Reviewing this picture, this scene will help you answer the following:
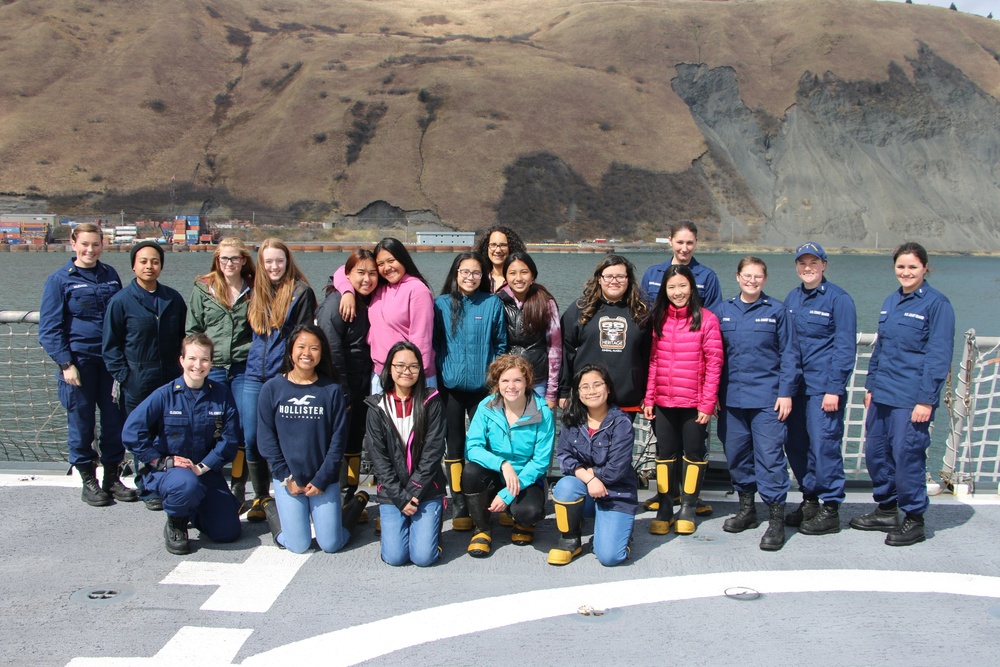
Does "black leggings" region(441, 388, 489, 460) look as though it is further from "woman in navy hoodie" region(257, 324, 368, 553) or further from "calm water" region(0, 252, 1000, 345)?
"calm water" region(0, 252, 1000, 345)

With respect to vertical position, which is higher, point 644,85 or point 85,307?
point 644,85

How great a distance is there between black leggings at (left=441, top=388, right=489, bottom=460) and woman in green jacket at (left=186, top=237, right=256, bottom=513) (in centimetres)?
129

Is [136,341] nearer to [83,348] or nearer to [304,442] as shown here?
[83,348]

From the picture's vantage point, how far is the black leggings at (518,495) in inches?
177

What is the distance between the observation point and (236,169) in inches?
3602

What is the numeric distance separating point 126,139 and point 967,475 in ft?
336

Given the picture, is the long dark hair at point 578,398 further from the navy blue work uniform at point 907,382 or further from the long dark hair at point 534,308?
the navy blue work uniform at point 907,382

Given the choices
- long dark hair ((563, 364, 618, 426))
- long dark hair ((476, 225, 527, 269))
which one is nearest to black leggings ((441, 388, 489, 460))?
long dark hair ((563, 364, 618, 426))

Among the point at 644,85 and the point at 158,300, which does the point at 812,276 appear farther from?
the point at 644,85

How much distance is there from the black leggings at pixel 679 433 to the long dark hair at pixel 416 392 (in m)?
1.42

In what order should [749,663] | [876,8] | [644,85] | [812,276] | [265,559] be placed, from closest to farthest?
1. [749,663]
2. [265,559]
3. [812,276]
4. [644,85]
5. [876,8]

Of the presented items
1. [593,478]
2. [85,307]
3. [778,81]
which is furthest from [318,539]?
[778,81]

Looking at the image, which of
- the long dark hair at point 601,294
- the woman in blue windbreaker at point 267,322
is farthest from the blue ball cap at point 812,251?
the woman in blue windbreaker at point 267,322

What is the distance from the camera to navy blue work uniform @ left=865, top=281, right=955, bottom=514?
14.9 ft
